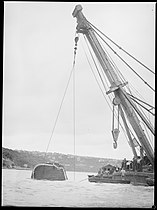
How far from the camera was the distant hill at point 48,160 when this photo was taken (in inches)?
65.8

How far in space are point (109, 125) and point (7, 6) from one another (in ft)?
2.61

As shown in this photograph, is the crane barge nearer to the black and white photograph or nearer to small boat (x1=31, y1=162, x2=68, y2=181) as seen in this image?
the black and white photograph

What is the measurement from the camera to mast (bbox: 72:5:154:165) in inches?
68.4

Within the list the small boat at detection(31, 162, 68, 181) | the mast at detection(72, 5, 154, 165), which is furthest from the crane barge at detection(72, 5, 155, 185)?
the small boat at detection(31, 162, 68, 181)

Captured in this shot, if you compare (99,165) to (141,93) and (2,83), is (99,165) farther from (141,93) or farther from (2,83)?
(2,83)

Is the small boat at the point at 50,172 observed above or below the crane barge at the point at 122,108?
below

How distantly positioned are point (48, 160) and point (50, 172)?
0.21ft

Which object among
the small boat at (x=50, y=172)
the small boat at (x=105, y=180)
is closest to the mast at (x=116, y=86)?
the small boat at (x=105, y=180)

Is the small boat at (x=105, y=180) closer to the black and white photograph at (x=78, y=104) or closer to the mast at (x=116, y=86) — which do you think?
the black and white photograph at (x=78, y=104)

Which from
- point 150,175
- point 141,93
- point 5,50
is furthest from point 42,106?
point 150,175

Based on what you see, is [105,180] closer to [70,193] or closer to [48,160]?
[70,193]

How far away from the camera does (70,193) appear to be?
1.69 m

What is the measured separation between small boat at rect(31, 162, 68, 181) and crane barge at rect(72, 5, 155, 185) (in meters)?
0.16

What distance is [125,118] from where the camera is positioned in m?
1.75
